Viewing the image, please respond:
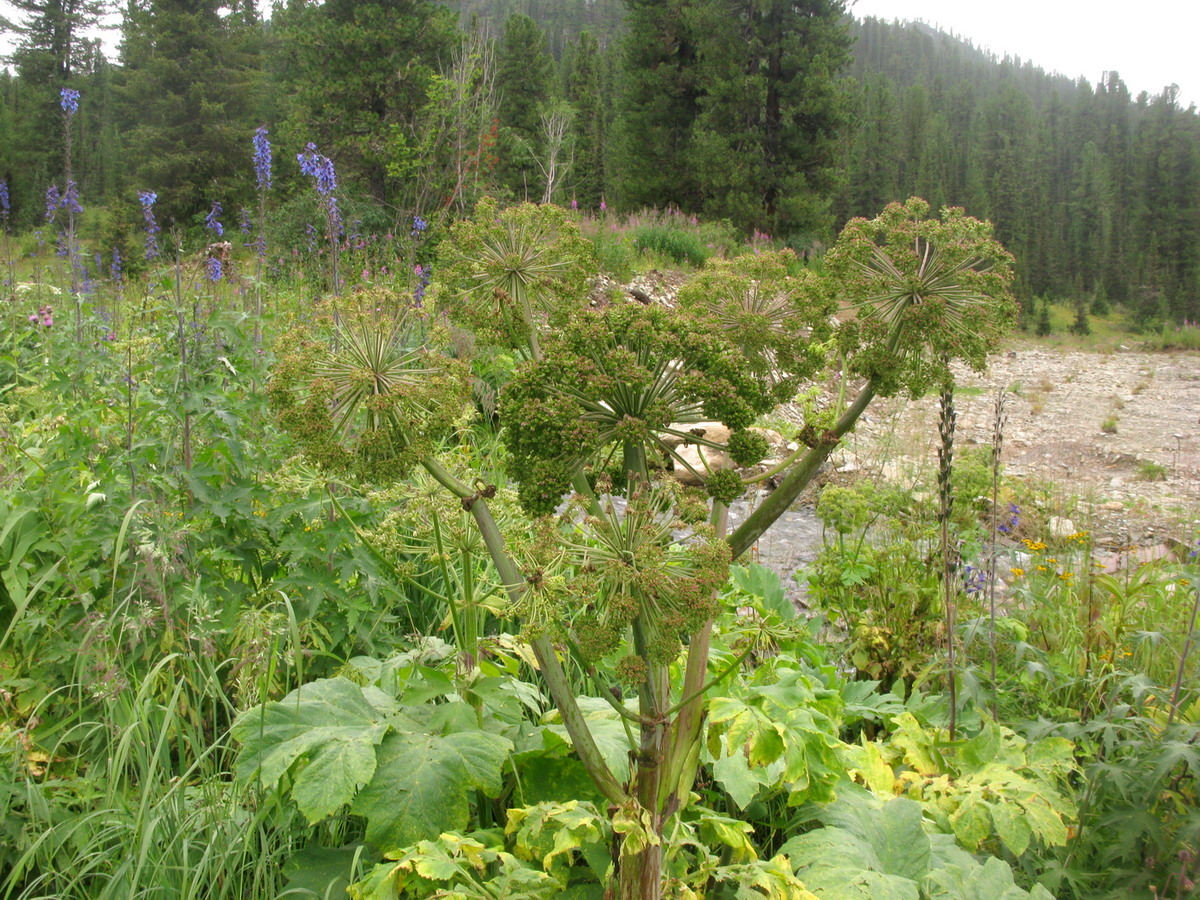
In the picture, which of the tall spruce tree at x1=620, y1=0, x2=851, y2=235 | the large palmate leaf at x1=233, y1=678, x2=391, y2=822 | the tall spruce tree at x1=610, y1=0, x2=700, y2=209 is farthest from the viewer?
the tall spruce tree at x1=610, y1=0, x2=700, y2=209

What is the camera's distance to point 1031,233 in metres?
63.9

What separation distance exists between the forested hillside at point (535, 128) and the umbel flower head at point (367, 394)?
11527 millimetres

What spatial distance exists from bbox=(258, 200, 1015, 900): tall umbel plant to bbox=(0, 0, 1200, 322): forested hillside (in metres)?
11.4

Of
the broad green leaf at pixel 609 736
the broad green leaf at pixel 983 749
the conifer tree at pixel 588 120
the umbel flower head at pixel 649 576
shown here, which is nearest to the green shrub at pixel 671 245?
the broad green leaf at pixel 983 749

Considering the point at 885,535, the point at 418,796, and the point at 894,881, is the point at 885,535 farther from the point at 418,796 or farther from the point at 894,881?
the point at 418,796

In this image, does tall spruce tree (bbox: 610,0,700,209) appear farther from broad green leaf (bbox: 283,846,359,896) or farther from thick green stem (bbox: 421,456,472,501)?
thick green stem (bbox: 421,456,472,501)

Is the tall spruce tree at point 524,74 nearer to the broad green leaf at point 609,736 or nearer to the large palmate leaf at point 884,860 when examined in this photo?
the broad green leaf at point 609,736

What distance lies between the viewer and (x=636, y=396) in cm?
136

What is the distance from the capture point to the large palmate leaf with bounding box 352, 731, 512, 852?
1801 millimetres

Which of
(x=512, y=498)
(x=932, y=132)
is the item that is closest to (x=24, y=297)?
(x=512, y=498)

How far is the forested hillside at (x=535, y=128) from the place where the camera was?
2347cm

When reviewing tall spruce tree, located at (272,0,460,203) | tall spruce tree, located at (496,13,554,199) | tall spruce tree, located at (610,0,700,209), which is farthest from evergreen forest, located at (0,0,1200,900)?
tall spruce tree, located at (496,13,554,199)

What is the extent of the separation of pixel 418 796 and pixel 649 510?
951 millimetres

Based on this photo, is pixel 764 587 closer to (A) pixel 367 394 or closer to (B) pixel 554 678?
(B) pixel 554 678
